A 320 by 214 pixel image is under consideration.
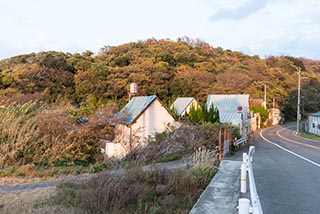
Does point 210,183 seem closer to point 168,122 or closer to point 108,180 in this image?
point 108,180

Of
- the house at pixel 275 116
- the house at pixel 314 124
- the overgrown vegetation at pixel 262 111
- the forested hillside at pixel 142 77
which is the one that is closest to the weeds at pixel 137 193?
the forested hillside at pixel 142 77

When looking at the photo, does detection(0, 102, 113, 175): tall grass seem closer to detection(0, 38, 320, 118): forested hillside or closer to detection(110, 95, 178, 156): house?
detection(110, 95, 178, 156): house

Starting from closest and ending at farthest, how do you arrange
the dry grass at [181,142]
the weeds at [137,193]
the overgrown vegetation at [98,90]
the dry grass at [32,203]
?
the dry grass at [32,203], the weeds at [137,193], the overgrown vegetation at [98,90], the dry grass at [181,142]

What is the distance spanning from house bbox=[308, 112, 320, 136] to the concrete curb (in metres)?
42.5

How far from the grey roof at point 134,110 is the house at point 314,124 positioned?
3497 centimetres

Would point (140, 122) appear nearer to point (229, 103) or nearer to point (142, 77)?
point (229, 103)

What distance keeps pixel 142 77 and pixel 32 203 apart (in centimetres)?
4540

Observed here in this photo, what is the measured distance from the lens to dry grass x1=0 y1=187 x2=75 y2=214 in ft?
22.1

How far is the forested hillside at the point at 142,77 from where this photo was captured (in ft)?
153

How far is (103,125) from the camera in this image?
57.6ft

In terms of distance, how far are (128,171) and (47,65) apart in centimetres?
4485

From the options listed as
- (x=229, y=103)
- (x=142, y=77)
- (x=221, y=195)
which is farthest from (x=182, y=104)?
(x=221, y=195)

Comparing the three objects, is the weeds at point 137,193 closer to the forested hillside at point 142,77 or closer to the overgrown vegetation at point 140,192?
the overgrown vegetation at point 140,192

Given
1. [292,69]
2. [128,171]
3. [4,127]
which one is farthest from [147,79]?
[292,69]
